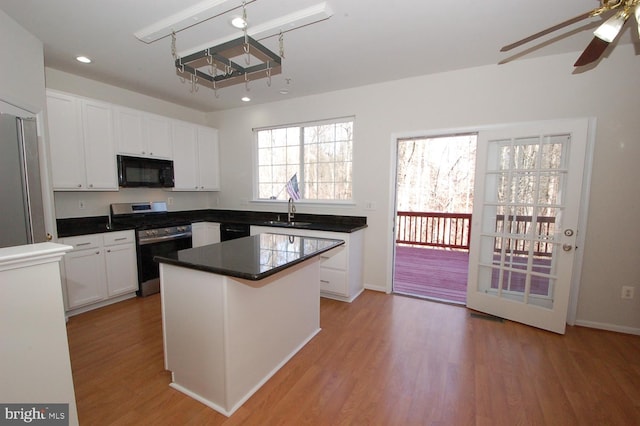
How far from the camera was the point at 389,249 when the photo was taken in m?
3.60

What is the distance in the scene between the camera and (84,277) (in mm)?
3002

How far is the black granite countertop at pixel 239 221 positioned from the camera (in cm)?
321

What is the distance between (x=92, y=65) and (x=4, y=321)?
3.09m

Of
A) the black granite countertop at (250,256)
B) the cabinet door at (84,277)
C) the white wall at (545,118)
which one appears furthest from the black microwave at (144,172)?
the white wall at (545,118)

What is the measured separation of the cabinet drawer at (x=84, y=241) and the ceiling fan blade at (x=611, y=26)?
4510 millimetres

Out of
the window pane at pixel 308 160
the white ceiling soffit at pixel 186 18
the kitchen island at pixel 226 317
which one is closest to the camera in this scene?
the kitchen island at pixel 226 317

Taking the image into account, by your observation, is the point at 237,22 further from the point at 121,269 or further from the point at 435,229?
the point at 435,229

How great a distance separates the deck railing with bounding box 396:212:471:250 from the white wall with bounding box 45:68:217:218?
453 cm

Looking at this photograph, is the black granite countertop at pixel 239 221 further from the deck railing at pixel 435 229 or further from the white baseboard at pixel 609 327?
the deck railing at pixel 435 229

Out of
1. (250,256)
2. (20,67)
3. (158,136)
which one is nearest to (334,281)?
(250,256)

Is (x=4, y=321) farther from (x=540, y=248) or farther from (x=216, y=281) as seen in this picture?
(x=540, y=248)

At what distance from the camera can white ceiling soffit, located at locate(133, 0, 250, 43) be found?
197cm

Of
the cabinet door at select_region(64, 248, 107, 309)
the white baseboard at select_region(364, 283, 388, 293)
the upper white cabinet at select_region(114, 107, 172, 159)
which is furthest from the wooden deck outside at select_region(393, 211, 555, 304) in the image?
the upper white cabinet at select_region(114, 107, 172, 159)

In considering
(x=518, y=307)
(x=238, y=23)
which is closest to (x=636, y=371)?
(x=518, y=307)
